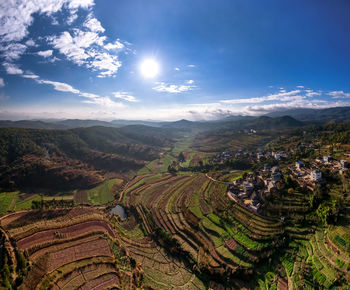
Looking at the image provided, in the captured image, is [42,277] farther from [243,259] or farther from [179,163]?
[179,163]

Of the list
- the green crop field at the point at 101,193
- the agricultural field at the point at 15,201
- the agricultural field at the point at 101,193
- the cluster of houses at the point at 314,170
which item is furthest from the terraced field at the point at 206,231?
the agricultural field at the point at 15,201

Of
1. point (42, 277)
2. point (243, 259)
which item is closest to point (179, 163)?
point (243, 259)

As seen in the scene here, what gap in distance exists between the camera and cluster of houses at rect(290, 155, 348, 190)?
34.0 metres

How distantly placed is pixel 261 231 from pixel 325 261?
304 inches

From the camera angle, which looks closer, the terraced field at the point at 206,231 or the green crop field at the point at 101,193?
the terraced field at the point at 206,231

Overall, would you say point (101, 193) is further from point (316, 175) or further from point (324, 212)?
point (316, 175)

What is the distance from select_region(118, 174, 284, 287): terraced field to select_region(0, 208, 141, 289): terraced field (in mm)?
3560

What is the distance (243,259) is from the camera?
75.5 ft

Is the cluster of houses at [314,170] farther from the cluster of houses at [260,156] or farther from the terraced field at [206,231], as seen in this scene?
the cluster of houses at [260,156]

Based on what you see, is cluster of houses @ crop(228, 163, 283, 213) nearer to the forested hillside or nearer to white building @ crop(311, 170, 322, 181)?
white building @ crop(311, 170, 322, 181)

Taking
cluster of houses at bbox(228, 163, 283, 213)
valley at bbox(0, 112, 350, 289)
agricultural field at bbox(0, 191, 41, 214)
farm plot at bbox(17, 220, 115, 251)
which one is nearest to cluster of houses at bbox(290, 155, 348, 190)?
valley at bbox(0, 112, 350, 289)

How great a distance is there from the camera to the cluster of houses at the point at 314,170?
34000 millimetres

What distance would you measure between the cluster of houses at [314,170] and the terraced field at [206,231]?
1435 cm

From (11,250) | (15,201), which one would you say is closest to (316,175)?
(11,250)
